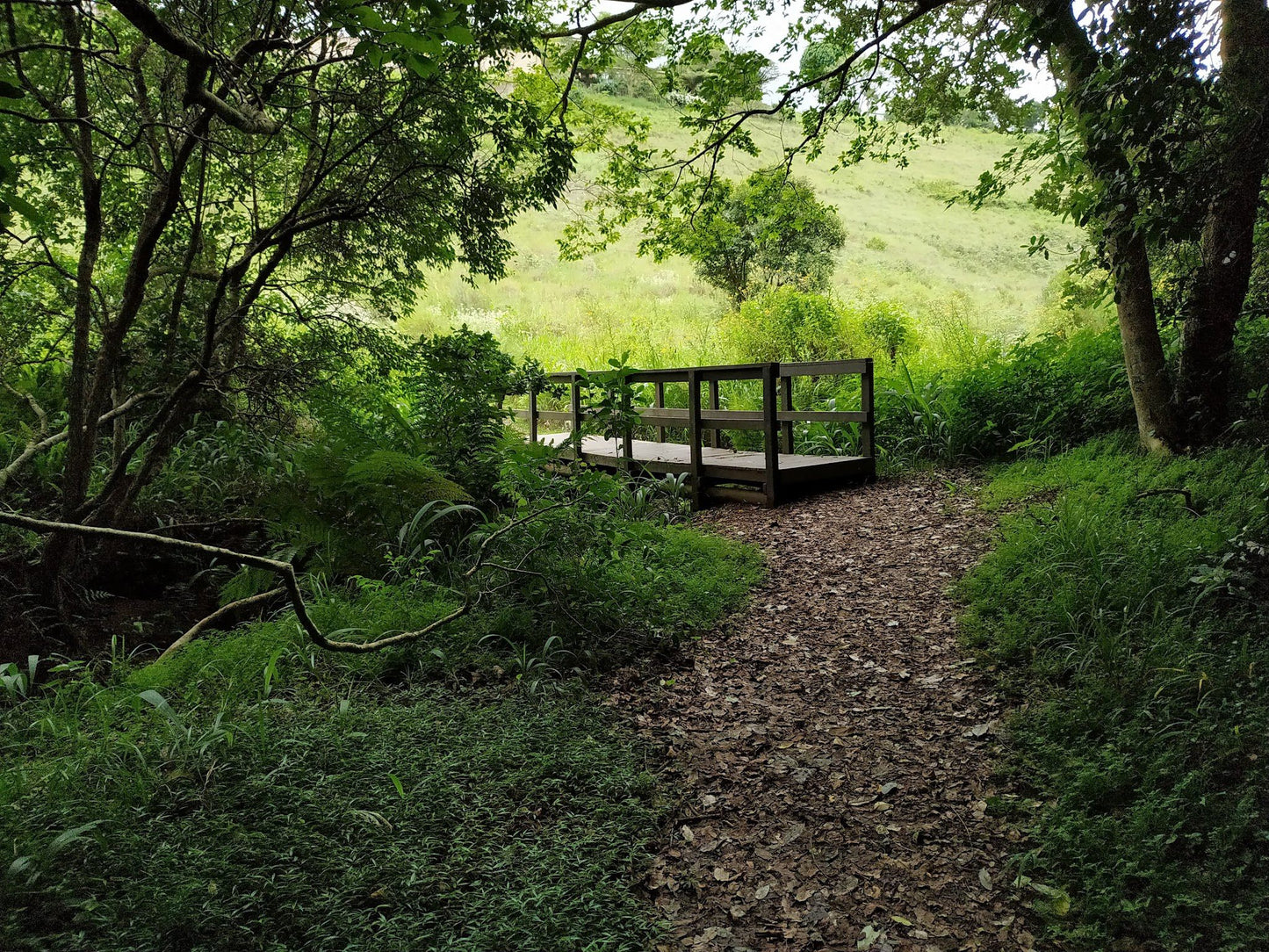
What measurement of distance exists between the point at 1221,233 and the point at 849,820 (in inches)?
191

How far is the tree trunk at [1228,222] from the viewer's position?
320 centimetres

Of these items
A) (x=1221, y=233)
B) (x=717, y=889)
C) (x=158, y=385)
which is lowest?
(x=717, y=889)

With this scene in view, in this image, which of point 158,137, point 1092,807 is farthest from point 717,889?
point 158,137

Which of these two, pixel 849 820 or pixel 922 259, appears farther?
pixel 922 259

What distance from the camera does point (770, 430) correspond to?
22.1ft

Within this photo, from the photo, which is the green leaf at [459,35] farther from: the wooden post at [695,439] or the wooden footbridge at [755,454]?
the wooden post at [695,439]

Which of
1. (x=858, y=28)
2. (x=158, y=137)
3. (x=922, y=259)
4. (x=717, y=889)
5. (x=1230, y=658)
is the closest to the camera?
(x=717, y=889)

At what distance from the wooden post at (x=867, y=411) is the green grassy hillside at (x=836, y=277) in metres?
4.66

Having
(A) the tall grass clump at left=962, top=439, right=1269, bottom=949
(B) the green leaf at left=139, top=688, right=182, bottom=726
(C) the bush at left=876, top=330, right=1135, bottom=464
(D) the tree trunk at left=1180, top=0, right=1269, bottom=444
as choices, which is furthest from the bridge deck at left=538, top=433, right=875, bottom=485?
(B) the green leaf at left=139, top=688, right=182, bottom=726

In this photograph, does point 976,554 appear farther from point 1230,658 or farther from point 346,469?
point 346,469

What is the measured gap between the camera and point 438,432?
17.7 ft

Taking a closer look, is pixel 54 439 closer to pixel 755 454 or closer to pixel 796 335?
pixel 755 454

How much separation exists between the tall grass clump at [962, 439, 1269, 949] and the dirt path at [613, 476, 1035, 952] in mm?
205

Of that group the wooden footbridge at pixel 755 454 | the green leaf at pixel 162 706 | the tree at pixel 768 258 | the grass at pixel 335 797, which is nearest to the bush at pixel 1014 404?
the wooden footbridge at pixel 755 454
